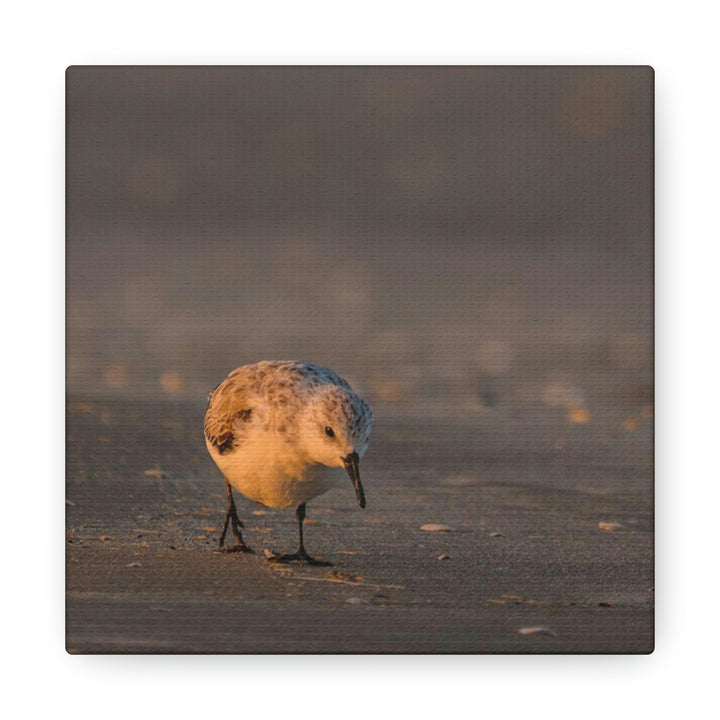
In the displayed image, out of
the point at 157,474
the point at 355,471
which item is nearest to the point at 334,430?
the point at 355,471

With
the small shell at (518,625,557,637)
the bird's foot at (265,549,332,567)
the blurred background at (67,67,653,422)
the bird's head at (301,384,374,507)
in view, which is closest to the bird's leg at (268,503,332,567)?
the bird's foot at (265,549,332,567)

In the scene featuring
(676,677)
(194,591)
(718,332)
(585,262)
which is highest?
(585,262)

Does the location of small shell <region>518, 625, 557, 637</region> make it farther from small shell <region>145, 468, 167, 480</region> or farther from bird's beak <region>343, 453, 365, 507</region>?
small shell <region>145, 468, 167, 480</region>

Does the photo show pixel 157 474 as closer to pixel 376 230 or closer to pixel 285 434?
pixel 285 434

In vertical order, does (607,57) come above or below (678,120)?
above

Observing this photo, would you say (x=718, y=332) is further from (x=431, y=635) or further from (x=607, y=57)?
(x=431, y=635)

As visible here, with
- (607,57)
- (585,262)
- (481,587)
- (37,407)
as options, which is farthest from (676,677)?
(37,407)

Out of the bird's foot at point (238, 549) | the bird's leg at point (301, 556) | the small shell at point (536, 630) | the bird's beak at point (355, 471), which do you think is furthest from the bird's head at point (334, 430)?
the small shell at point (536, 630)
